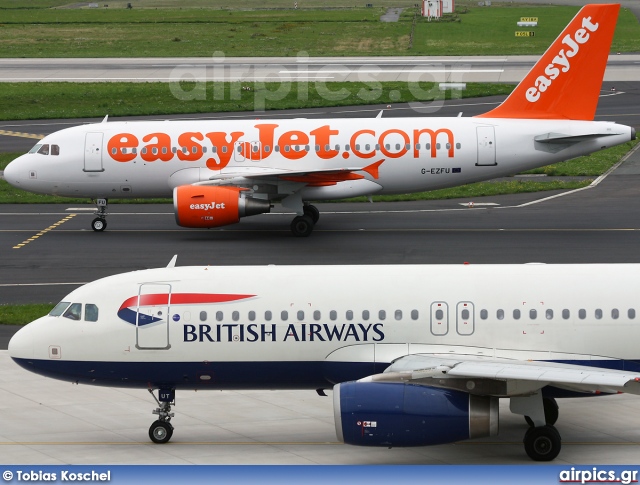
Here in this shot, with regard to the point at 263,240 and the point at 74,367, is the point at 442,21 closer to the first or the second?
the point at 263,240

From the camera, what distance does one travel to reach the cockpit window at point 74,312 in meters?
24.2

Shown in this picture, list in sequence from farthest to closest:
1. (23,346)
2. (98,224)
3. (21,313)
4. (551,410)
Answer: (98,224) → (21,313) → (551,410) → (23,346)

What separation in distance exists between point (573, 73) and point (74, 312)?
27565mm

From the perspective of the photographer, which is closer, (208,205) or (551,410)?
(551,410)

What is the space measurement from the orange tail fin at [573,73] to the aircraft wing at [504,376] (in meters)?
24.7

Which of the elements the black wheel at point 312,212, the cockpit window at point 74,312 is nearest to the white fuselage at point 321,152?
the black wheel at point 312,212

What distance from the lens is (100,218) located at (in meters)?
47.9

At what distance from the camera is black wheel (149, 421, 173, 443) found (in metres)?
24.4

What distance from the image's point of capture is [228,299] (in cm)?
2384

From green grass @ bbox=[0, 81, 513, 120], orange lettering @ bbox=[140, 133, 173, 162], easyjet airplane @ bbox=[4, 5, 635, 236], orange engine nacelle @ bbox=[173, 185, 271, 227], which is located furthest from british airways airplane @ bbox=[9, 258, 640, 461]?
green grass @ bbox=[0, 81, 513, 120]

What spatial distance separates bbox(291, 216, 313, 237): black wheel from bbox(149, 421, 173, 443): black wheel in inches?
867

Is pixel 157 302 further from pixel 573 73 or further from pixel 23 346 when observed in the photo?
pixel 573 73

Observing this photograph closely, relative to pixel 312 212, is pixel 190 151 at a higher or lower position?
higher

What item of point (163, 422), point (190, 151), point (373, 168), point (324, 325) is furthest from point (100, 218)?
point (324, 325)
